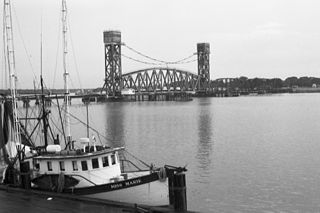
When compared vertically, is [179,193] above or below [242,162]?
above

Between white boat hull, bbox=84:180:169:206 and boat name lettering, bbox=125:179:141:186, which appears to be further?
white boat hull, bbox=84:180:169:206

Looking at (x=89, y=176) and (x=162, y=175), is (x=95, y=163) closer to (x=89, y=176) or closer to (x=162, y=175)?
(x=89, y=176)

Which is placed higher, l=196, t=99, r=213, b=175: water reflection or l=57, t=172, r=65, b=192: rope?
l=57, t=172, r=65, b=192: rope

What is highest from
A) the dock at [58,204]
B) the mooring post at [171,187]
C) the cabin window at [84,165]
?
the cabin window at [84,165]

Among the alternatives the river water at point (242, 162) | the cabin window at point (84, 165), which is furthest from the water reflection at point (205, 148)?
the cabin window at point (84, 165)

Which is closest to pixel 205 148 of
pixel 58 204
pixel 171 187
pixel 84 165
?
pixel 84 165

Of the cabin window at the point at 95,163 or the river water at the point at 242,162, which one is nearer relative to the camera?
the cabin window at the point at 95,163

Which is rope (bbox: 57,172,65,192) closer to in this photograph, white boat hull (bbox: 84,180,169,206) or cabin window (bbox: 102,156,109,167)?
white boat hull (bbox: 84,180,169,206)

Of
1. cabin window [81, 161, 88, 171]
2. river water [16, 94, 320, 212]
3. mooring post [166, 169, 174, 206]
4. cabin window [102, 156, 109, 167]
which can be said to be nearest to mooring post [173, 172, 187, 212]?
mooring post [166, 169, 174, 206]

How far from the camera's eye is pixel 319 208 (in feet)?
85.8

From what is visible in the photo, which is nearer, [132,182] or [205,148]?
[132,182]

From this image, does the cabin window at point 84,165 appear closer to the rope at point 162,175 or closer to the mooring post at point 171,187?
the rope at point 162,175

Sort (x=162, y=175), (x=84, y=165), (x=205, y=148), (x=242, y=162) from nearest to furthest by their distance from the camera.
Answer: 1. (x=162, y=175)
2. (x=84, y=165)
3. (x=242, y=162)
4. (x=205, y=148)

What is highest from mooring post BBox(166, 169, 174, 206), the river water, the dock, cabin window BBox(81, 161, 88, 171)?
cabin window BBox(81, 161, 88, 171)
